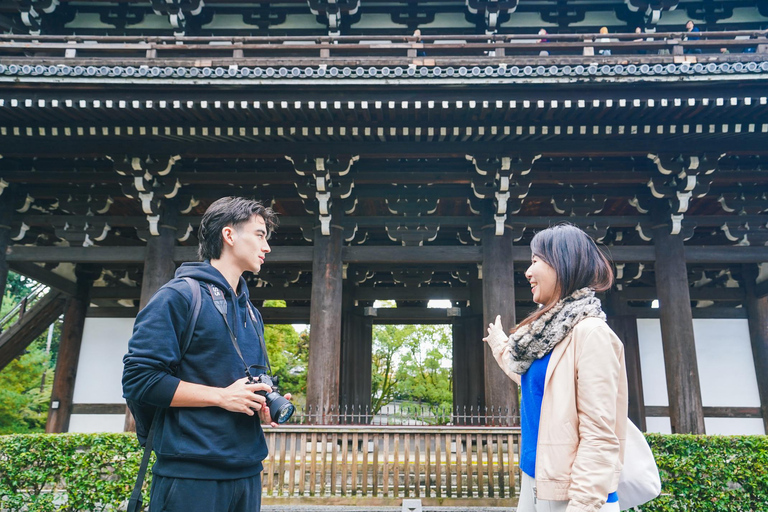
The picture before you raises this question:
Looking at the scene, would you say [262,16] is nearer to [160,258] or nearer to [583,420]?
[160,258]

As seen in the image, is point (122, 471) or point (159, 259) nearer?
point (122, 471)

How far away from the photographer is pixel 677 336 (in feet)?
23.9

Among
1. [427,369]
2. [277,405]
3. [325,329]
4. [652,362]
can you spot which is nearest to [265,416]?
[277,405]

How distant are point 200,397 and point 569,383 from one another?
1.33 m

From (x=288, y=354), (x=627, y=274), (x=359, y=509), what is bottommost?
(x=359, y=509)

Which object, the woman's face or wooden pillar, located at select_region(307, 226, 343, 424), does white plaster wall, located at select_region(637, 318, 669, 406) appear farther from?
the woman's face

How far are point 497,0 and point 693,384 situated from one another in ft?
23.2

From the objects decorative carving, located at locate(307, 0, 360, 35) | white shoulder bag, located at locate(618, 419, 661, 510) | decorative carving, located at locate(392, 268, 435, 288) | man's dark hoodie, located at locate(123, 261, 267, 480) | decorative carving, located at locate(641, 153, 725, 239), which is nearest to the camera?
man's dark hoodie, located at locate(123, 261, 267, 480)

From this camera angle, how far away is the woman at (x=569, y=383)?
1.67 metres

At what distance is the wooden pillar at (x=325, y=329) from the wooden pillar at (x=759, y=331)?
29.6 ft

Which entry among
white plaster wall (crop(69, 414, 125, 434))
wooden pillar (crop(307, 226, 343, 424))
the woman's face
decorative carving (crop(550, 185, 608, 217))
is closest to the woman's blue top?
the woman's face

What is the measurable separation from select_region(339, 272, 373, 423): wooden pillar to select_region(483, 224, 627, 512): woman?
27.5 ft

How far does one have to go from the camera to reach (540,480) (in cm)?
179

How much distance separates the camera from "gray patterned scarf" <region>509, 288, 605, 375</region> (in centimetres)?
187
